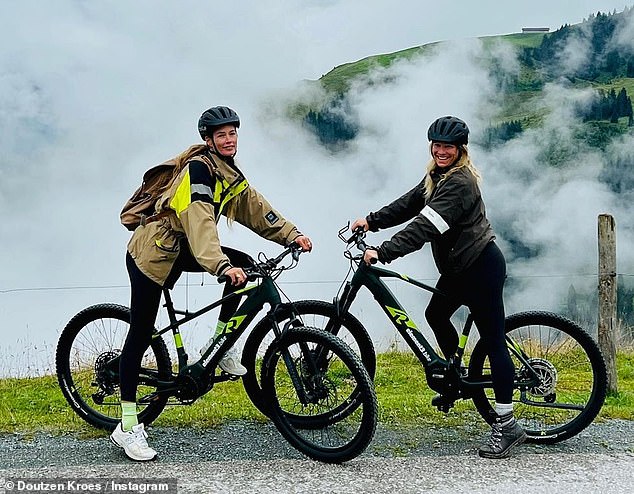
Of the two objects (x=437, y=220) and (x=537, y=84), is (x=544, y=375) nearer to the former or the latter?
(x=437, y=220)

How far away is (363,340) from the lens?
6.15 metres

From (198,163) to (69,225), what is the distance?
176346 mm

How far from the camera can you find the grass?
6.35 m

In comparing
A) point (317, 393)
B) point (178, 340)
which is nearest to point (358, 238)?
point (317, 393)

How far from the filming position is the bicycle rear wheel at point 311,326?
593 cm

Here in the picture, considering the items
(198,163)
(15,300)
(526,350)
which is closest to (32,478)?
(198,163)

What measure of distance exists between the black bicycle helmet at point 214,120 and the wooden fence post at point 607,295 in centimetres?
381

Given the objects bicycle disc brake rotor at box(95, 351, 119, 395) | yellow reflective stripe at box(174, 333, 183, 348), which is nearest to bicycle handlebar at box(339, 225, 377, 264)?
yellow reflective stripe at box(174, 333, 183, 348)

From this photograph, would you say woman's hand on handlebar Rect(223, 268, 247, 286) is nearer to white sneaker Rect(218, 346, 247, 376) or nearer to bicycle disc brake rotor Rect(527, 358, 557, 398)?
white sneaker Rect(218, 346, 247, 376)

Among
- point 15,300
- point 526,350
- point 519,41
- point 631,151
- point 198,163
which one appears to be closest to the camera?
point 198,163

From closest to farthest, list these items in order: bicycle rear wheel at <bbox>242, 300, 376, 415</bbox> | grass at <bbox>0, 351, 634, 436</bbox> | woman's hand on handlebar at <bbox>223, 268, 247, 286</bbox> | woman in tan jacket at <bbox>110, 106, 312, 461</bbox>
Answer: woman's hand on handlebar at <bbox>223, 268, 247, 286</bbox>, woman in tan jacket at <bbox>110, 106, 312, 461</bbox>, bicycle rear wheel at <bbox>242, 300, 376, 415</bbox>, grass at <bbox>0, 351, 634, 436</bbox>

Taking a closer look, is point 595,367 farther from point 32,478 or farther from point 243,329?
point 32,478

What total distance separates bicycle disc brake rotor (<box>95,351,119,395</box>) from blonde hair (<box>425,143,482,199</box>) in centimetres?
251

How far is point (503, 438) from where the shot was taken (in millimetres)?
5605
